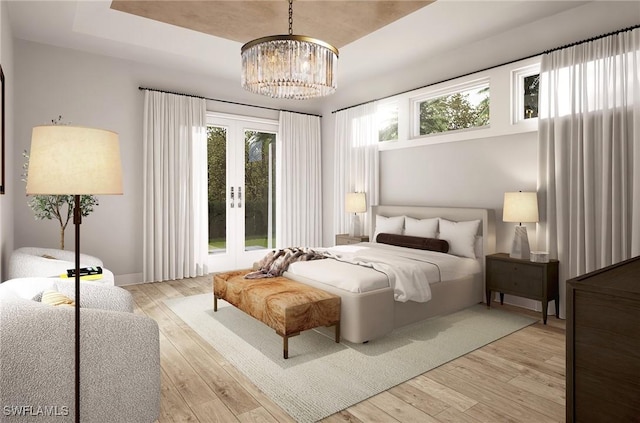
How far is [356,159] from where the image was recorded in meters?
5.87

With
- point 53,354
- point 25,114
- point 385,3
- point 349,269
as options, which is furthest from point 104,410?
point 25,114

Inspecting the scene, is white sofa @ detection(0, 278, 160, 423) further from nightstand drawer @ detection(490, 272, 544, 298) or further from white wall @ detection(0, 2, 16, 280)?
nightstand drawer @ detection(490, 272, 544, 298)

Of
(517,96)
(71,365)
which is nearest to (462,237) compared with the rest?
(517,96)

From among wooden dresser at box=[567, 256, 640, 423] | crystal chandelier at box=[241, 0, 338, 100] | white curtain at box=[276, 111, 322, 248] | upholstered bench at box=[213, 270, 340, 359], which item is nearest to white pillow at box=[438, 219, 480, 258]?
upholstered bench at box=[213, 270, 340, 359]

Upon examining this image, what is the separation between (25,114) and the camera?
4.23 meters

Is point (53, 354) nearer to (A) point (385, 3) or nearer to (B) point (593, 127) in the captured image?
(A) point (385, 3)

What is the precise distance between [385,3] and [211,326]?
3289 millimetres

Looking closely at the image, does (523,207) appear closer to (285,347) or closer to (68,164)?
(285,347)

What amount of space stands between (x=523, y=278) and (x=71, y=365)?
3590 millimetres

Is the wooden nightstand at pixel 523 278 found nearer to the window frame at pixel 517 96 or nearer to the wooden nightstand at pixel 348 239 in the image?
the window frame at pixel 517 96

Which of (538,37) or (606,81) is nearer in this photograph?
(606,81)

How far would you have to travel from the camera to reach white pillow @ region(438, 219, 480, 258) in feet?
13.3

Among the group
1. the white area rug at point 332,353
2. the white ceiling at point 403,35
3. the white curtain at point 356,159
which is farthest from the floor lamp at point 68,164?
the white curtain at point 356,159

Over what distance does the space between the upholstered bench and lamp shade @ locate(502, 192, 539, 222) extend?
197 centimetres
